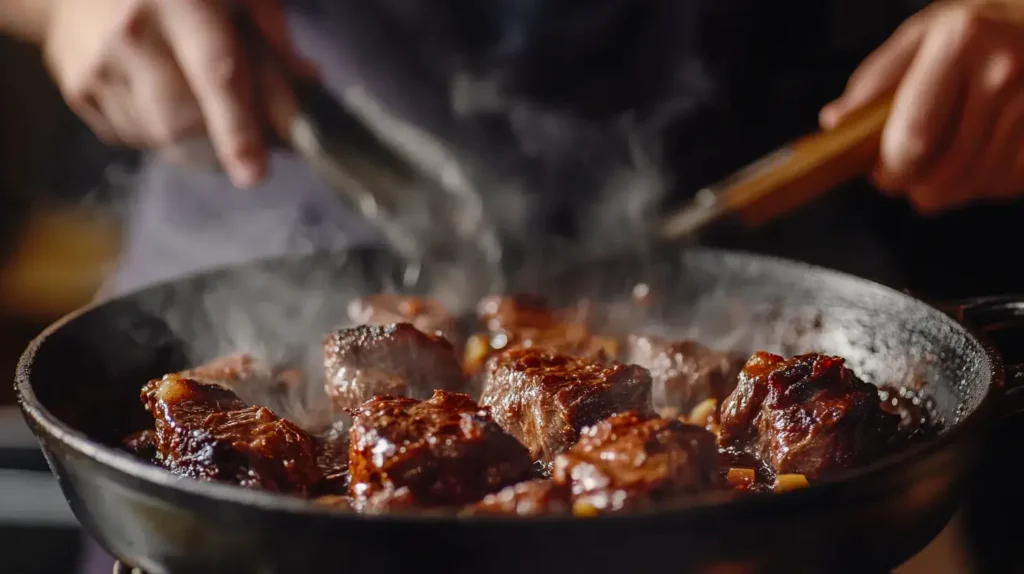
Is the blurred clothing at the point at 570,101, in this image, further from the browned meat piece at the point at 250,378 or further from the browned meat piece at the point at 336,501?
the browned meat piece at the point at 336,501

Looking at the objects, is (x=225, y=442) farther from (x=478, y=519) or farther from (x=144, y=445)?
(x=478, y=519)

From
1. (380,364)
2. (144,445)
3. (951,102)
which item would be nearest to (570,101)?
(951,102)

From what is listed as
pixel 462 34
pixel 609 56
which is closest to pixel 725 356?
pixel 609 56

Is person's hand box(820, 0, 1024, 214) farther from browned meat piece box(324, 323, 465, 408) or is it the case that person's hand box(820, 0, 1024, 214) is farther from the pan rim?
browned meat piece box(324, 323, 465, 408)

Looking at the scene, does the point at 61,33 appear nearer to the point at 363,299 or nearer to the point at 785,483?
the point at 363,299

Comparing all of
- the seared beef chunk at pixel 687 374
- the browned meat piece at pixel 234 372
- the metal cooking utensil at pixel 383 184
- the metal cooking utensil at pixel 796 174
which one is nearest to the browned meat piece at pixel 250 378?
the browned meat piece at pixel 234 372
